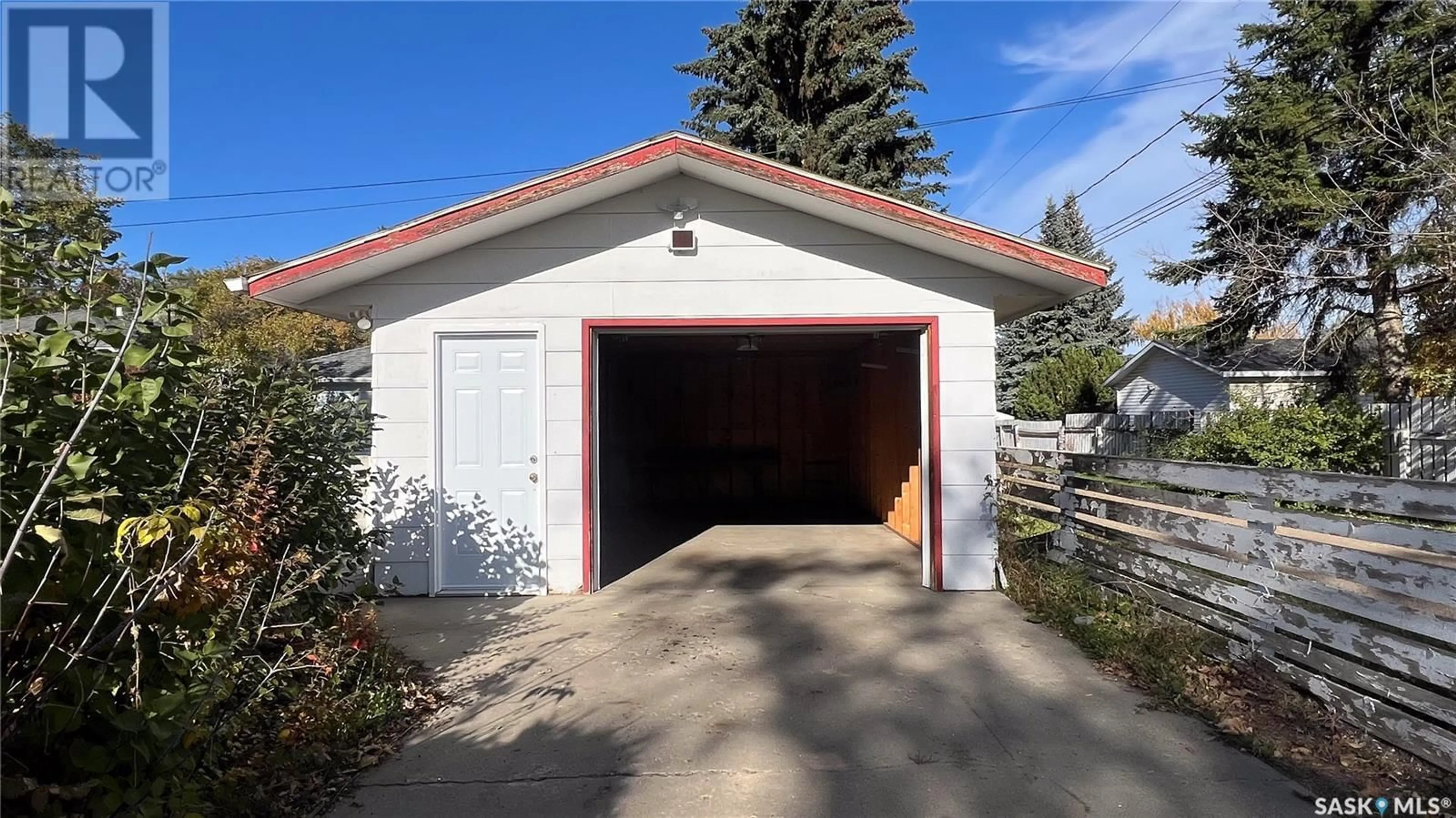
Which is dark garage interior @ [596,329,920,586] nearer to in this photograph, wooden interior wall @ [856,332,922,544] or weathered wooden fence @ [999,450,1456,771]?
wooden interior wall @ [856,332,922,544]

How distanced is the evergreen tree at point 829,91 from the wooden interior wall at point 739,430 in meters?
6.00

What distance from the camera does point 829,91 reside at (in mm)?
17344

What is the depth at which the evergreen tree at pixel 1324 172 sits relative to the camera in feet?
39.3

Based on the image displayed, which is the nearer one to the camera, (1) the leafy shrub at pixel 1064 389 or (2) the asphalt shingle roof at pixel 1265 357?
(2) the asphalt shingle roof at pixel 1265 357

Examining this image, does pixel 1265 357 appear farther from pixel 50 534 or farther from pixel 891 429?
pixel 50 534

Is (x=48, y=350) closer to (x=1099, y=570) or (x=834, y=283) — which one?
(x=834, y=283)

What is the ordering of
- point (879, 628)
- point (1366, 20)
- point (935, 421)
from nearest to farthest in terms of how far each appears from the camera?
1. point (879, 628)
2. point (935, 421)
3. point (1366, 20)

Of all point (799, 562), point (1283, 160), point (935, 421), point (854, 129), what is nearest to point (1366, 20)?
point (1283, 160)

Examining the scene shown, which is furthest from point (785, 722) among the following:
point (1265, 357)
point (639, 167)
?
point (1265, 357)

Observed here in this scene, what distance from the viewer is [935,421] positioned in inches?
241

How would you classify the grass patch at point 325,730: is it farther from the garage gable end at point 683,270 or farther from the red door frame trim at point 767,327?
the garage gable end at point 683,270

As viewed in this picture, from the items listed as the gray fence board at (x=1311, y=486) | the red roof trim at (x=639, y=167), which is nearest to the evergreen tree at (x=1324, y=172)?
the red roof trim at (x=639, y=167)

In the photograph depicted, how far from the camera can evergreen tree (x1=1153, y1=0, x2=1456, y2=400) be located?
11992 millimetres

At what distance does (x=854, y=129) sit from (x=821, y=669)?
1471cm
